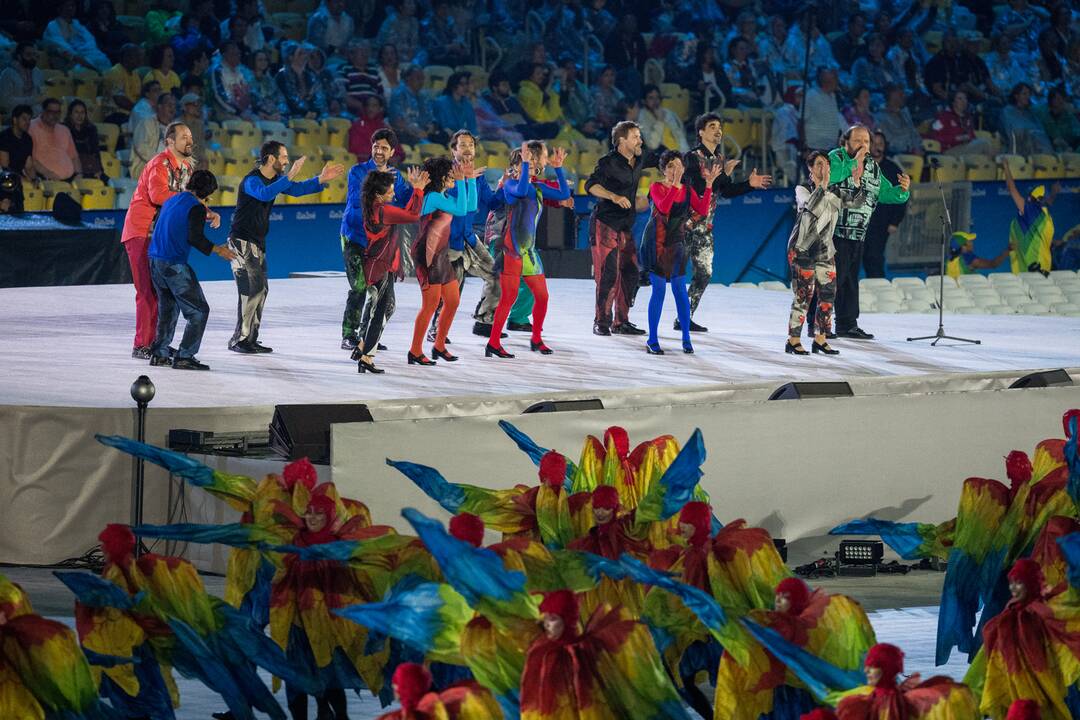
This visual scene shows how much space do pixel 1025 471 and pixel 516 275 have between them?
5.02m

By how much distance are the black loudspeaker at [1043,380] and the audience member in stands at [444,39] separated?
9.89 m

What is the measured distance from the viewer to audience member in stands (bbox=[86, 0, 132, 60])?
17.1m

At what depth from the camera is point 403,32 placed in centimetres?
1884

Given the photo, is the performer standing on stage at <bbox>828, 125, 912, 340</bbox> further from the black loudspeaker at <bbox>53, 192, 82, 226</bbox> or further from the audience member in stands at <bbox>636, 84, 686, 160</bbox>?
the black loudspeaker at <bbox>53, 192, 82, 226</bbox>

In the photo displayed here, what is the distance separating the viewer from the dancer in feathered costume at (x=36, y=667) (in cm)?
518

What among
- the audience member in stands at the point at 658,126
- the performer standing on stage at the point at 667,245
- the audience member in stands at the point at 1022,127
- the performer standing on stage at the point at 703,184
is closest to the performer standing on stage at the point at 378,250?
the performer standing on stage at the point at 667,245

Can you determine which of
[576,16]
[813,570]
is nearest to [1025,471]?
[813,570]

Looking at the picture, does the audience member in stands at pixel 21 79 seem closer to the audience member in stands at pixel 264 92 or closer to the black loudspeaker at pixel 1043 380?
the audience member in stands at pixel 264 92

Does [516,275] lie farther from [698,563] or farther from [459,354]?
[698,563]

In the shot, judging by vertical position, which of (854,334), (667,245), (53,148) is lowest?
(854,334)

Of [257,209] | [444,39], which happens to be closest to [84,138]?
[444,39]

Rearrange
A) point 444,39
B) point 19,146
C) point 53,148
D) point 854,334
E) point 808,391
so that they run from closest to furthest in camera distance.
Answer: point 808,391 → point 854,334 → point 19,146 → point 53,148 → point 444,39

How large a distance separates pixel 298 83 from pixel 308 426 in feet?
32.2

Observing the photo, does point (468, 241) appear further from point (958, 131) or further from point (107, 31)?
point (958, 131)
